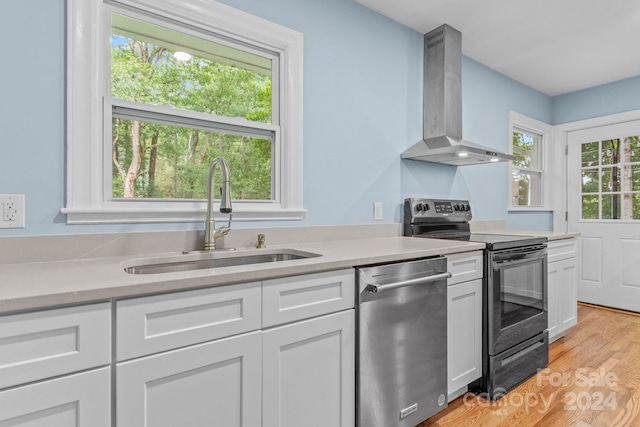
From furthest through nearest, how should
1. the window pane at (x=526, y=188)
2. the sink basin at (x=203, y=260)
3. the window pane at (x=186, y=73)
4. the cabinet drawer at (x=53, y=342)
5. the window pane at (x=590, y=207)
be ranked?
the window pane at (x=590, y=207), the window pane at (x=526, y=188), the window pane at (x=186, y=73), the sink basin at (x=203, y=260), the cabinet drawer at (x=53, y=342)

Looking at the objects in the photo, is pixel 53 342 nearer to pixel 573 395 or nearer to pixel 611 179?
pixel 573 395

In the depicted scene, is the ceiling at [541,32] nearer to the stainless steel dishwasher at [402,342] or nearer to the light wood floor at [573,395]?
the stainless steel dishwasher at [402,342]

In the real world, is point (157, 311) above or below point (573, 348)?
above

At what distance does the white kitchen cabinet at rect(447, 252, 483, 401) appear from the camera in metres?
1.88

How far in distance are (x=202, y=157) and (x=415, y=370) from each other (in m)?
1.52

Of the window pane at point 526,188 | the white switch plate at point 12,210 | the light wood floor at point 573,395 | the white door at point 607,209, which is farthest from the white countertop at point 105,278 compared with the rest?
the white door at point 607,209

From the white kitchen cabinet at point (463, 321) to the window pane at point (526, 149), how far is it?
7.99 feet

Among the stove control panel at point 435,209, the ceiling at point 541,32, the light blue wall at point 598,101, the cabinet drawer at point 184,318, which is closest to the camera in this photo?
the cabinet drawer at point 184,318

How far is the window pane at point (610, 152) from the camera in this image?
382 cm

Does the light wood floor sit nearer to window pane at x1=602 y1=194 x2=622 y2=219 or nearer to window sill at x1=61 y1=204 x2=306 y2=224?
window sill at x1=61 y1=204 x2=306 y2=224

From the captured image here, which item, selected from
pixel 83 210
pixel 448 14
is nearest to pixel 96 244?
pixel 83 210

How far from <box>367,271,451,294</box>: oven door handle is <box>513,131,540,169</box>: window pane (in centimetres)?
274

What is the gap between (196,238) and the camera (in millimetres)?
1714

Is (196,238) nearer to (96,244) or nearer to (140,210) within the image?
(140,210)
